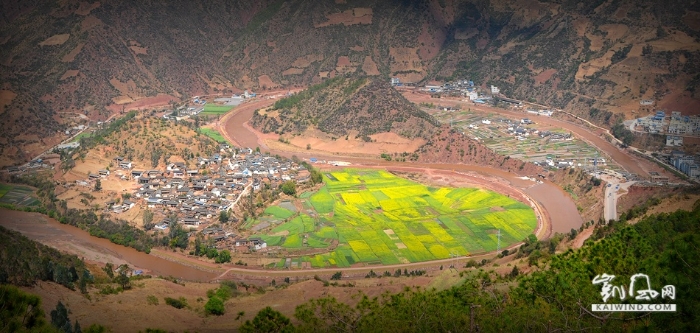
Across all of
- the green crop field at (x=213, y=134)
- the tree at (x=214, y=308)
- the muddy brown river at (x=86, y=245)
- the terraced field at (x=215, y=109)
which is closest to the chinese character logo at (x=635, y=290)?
the tree at (x=214, y=308)

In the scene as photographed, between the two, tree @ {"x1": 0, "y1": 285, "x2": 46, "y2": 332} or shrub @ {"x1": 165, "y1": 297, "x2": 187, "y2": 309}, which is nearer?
tree @ {"x1": 0, "y1": 285, "x2": 46, "y2": 332}

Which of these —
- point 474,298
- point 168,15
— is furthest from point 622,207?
point 168,15

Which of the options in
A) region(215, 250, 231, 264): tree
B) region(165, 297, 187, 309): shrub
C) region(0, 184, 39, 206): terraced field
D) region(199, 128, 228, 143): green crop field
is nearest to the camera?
region(165, 297, 187, 309): shrub

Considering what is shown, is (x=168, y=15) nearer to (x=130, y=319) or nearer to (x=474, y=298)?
(x=130, y=319)

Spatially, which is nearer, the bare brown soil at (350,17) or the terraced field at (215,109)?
the terraced field at (215,109)

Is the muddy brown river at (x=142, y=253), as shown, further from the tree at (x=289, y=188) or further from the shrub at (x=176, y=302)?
the tree at (x=289, y=188)

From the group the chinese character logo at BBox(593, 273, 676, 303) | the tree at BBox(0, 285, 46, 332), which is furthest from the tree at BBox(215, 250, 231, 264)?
the chinese character logo at BBox(593, 273, 676, 303)

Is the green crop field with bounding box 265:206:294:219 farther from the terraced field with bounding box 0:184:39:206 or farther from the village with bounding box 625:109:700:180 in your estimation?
the village with bounding box 625:109:700:180
